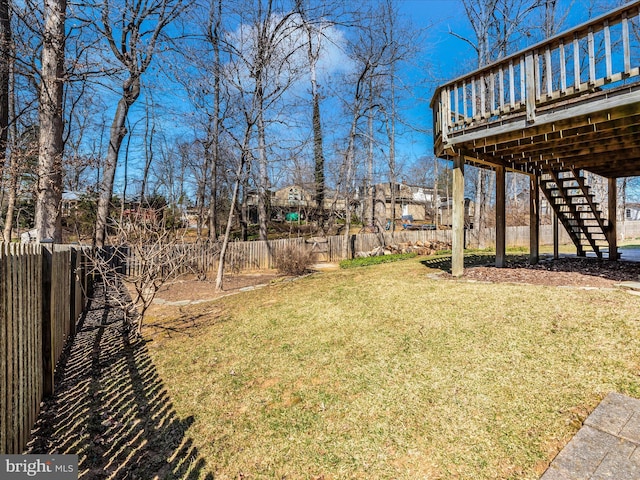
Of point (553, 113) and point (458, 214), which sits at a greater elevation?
point (553, 113)

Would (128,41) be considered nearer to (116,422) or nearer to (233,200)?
(233,200)

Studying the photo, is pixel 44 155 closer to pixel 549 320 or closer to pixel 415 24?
pixel 549 320

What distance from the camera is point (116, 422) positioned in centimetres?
281

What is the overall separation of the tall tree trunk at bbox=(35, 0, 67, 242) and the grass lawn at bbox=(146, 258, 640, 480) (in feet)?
10.1

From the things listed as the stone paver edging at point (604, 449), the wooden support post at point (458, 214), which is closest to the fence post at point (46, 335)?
the stone paver edging at point (604, 449)

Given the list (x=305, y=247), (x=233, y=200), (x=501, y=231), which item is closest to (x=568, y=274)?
(x=501, y=231)

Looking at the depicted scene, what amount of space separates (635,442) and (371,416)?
1.63 metres

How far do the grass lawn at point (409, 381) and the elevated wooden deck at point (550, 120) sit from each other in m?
2.32

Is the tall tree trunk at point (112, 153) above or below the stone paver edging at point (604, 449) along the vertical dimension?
above

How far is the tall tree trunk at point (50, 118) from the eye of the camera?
17.7 feet

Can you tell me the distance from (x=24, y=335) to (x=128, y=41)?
8.98 m

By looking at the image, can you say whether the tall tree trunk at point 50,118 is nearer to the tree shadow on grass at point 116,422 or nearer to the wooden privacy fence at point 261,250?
the wooden privacy fence at point 261,250

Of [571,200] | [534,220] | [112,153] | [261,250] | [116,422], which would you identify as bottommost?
[116,422]

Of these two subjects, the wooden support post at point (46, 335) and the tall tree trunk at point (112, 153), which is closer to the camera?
the wooden support post at point (46, 335)
